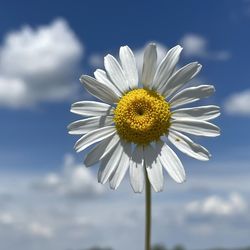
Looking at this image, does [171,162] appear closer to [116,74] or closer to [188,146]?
[188,146]

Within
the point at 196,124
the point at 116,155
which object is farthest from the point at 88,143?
the point at 196,124

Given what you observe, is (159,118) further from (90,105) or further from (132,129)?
(90,105)

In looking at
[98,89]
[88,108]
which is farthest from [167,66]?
[88,108]

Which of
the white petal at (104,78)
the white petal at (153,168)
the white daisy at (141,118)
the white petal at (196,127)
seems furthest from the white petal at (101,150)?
the white petal at (196,127)

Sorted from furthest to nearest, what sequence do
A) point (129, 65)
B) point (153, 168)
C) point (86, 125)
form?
point (129, 65) → point (86, 125) → point (153, 168)

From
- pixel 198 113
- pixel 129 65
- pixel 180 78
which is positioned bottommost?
pixel 198 113

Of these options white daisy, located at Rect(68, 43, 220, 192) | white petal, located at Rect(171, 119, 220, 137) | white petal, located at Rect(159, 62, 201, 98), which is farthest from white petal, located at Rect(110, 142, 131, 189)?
white petal, located at Rect(159, 62, 201, 98)
